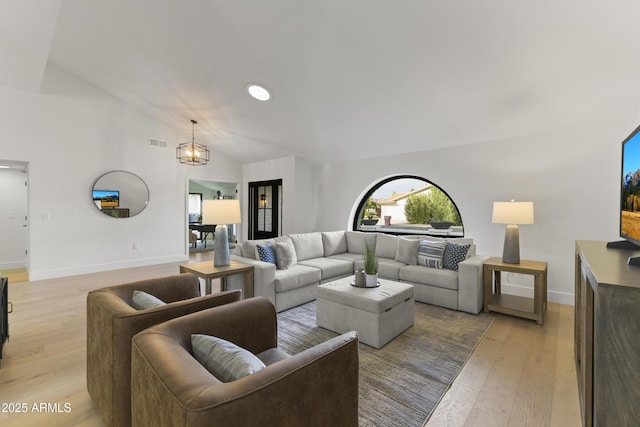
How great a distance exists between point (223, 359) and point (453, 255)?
3.21 metres

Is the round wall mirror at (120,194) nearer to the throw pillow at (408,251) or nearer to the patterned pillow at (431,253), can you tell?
the throw pillow at (408,251)

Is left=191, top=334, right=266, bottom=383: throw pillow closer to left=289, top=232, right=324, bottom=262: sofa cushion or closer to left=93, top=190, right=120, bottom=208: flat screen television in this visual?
left=289, top=232, right=324, bottom=262: sofa cushion

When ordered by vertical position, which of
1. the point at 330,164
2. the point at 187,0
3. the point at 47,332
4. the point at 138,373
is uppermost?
the point at 187,0

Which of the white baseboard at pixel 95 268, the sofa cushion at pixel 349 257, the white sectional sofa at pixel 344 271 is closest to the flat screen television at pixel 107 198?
the white baseboard at pixel 95 268

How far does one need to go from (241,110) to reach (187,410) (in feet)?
15.0

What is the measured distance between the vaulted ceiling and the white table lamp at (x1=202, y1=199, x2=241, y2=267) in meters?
1.81

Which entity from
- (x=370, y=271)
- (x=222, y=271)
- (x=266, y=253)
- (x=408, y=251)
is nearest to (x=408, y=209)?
(x=408, y=251)

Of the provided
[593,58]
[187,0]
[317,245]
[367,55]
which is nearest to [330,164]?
[317,245]

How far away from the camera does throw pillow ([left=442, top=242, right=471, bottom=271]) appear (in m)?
3.49

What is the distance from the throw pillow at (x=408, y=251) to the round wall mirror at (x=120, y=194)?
4.91 m

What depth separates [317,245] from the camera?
14.7 ft

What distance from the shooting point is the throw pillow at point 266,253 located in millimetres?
3461

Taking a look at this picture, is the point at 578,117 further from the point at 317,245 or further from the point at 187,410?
the point at 187,410

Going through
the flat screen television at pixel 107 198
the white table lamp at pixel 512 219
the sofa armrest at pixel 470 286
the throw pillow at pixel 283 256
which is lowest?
the sofa armrest at pixel 470 286
